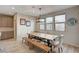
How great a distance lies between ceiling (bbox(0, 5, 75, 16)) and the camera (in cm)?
173

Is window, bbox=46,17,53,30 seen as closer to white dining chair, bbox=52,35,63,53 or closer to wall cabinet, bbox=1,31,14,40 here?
white dining chair, bbox=52,35,63,53

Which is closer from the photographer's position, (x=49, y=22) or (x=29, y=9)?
(x=29, y=9)

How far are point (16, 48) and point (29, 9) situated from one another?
0.97 meters

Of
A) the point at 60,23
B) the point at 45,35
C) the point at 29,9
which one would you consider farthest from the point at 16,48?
the point at 60,23

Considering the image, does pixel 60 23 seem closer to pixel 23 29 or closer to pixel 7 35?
pixel 23 29

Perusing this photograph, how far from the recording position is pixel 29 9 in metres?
1.83

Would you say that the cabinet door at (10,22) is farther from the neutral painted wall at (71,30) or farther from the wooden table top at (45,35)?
the neutral painted wall at (71,30)

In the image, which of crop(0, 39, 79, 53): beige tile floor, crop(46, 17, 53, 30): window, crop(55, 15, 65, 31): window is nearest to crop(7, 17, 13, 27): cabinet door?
crop(0, 39, 79, 53): beige tile floor

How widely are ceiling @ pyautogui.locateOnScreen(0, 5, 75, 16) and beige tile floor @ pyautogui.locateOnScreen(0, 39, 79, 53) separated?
0.72 metres

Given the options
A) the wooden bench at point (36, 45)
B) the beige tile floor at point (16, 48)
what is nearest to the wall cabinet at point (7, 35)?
the beige tile floor at point (16, 48)

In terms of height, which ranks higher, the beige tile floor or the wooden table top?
the wooden table top
